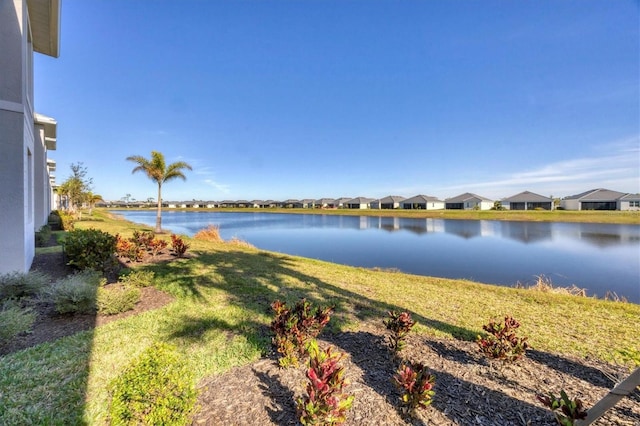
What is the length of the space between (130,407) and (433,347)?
344 cm

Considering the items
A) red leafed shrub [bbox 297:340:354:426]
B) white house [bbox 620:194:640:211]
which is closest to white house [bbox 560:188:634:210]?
white house [bbox 620:194:640:211]

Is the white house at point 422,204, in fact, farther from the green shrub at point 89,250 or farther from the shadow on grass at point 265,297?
the green shrub at point 89,250

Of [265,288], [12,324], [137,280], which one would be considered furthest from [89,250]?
[265,288]

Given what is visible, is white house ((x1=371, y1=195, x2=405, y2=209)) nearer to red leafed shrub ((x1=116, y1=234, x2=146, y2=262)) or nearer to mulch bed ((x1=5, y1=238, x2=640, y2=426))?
red leafed shrub ((x1=116, y1=234, x2=146, y2=262))

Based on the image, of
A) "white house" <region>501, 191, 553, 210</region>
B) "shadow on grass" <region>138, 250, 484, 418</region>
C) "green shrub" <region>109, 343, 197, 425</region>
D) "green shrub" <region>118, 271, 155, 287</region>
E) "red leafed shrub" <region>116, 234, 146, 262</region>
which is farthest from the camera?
"white house" <region>501, 191, 553, 210</region>

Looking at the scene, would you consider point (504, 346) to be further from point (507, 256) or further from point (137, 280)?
point (507, 256)

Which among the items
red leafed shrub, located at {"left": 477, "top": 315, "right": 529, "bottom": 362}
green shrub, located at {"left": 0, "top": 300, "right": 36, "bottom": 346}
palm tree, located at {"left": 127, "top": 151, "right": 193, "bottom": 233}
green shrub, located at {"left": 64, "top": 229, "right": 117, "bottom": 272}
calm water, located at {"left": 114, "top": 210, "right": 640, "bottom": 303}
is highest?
palm tree, located at {"left": 127, "top": 151, "right": 193, "bottom": 233}

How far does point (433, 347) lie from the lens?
155 inches

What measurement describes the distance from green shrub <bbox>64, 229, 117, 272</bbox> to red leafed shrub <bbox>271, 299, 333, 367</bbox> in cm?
569

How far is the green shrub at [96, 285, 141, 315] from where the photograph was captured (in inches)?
190

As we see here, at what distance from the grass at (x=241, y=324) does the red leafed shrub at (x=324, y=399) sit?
1418 mm

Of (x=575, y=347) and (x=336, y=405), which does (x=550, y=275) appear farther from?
(x=336, y=405)

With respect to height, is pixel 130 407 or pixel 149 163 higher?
pixel 149 163

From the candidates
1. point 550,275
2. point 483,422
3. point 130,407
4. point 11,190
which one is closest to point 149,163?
point 11,190
